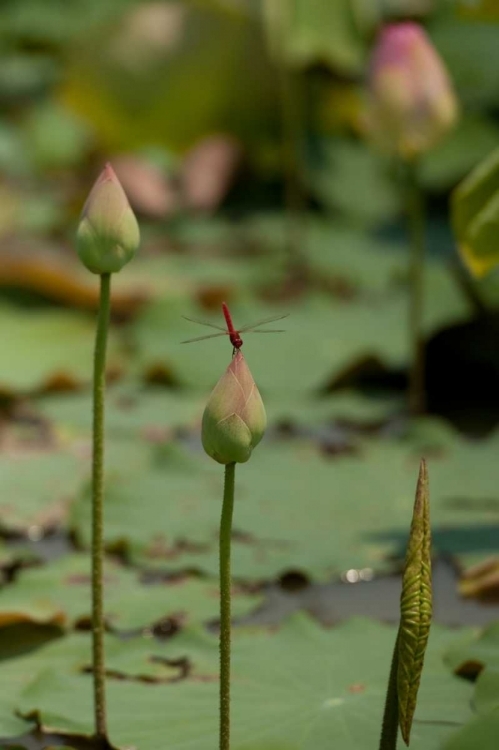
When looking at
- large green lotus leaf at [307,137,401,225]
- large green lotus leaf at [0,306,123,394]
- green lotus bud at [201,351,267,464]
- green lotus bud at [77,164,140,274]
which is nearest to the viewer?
green lotus bud at [201,351,267,464]

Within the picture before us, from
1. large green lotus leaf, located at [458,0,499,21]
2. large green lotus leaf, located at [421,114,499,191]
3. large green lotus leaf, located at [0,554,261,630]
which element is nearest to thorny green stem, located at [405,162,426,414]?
large green lotus leaf, located at [458,0,499,21]

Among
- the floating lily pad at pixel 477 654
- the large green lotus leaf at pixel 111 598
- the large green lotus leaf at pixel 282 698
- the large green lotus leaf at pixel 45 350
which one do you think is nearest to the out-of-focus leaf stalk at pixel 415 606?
the large green lotus leaf at pixel 282 698

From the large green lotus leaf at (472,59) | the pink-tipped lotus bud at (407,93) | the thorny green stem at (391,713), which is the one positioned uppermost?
the large green lotus leaf at (472,59)

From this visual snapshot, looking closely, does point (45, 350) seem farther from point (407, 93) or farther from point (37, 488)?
point (407, 93)

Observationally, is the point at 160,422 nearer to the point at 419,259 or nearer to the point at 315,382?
the point at 315,382

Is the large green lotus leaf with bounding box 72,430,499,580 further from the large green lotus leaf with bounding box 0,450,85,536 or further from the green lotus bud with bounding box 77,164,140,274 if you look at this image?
the green lotus bud with bounding box 77,164,140,274

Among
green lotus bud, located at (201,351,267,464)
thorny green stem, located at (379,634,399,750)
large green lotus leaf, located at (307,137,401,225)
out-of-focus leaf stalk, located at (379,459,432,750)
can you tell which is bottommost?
thorny green stem, located at (379,634,399,750)

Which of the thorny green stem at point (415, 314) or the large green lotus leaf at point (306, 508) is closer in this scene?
the large green lotus leaf at point (306, 508)

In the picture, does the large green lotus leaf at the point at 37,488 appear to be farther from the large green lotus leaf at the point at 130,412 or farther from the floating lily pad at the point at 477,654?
the floating lily pad at the point at 477,654
